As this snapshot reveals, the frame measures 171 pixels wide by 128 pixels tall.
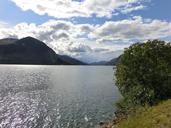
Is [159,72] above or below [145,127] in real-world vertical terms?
above

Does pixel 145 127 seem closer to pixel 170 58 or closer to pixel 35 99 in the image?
pixel 170 58

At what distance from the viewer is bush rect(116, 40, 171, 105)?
162 feet

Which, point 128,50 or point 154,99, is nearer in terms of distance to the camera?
point 154,99

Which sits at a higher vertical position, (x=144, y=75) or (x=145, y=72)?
(x=145, y=72)

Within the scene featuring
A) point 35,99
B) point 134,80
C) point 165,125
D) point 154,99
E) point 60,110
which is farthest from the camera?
point 35,99

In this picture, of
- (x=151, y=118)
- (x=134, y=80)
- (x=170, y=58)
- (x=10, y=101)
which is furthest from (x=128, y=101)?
(x=10, y=101)

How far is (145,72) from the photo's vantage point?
2060 inches

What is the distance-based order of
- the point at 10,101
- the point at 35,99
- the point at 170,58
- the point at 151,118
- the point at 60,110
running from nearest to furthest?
the point at 151,118
the point at 170,58
the point at 60,110
the point at 10,101
the point at 35,99

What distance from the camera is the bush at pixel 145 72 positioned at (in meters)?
49.5

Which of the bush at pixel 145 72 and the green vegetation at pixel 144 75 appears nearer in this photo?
the green vegetation at pixel 144 75

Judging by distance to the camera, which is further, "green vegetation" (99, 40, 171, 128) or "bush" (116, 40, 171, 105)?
"bush" (116, 40, 171, 105)

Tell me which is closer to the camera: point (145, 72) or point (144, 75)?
point (144, 75)

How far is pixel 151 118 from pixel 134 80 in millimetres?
21086

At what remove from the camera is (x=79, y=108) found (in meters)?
71.3
